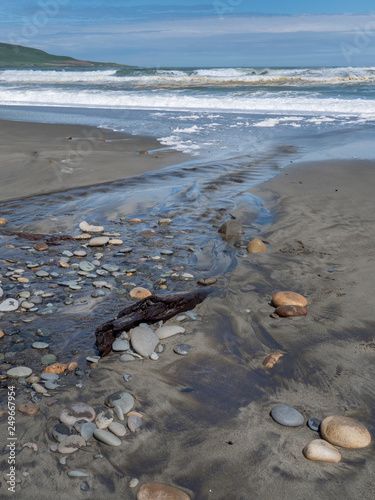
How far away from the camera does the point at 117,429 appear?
6.46 feet

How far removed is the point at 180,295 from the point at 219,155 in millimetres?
5821

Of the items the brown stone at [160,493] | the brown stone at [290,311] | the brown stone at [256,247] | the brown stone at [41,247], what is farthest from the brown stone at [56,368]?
the brown stone at [256,247]

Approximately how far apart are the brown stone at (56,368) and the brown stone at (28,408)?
285mm

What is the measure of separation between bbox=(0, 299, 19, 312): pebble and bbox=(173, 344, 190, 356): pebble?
3.77 feet

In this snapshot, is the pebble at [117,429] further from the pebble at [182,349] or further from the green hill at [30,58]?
the green hill at [30,58]

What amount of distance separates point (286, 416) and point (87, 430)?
872mm

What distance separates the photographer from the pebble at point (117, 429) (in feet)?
6.42

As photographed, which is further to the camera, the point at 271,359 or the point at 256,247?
the point at 256,247

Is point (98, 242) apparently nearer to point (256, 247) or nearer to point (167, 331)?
point (256, 247)

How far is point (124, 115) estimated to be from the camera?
1552 cm

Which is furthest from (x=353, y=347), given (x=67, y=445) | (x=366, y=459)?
(x=67, y=445)

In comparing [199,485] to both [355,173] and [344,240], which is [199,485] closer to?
[344,240]

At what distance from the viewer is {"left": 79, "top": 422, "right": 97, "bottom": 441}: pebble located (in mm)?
1926

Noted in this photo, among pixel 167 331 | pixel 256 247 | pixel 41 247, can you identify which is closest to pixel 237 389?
pixel 167 331
